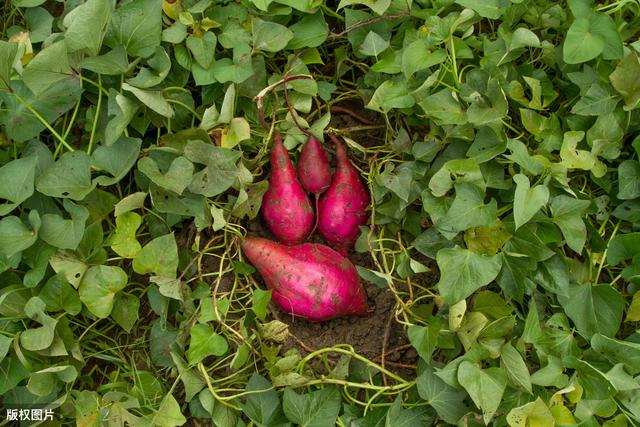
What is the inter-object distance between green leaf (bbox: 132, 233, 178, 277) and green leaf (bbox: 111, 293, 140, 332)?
0.08 metres

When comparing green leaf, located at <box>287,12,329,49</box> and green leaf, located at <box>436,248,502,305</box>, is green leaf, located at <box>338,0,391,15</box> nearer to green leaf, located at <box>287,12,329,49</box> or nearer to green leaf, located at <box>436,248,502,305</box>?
green leaf, located at <box>287,12,329,49</box>

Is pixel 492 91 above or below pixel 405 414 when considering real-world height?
above

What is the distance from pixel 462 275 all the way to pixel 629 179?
1.24 ft

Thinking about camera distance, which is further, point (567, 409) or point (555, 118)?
point (555, 118)

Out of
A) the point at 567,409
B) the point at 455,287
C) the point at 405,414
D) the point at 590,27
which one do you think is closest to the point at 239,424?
the point at 405,414

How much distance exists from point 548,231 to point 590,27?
1.19ft

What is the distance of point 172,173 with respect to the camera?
3.96ft

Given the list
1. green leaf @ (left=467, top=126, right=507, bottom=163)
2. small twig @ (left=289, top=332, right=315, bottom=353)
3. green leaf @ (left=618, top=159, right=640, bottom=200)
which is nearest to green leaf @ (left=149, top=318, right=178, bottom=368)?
small twig @ (left=289, top=332, right=315, bottom=353)

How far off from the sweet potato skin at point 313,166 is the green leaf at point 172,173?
24 cm

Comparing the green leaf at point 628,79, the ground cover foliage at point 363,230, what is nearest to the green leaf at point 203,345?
the ground cover foliage at point 363,230

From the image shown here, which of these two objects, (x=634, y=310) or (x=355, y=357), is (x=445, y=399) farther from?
(x=634, y=310)

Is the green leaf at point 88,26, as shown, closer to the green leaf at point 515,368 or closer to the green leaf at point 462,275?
the green leaf at point 462,275

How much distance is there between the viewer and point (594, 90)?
1.22 metres

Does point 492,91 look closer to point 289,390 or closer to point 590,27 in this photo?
point 590,27
